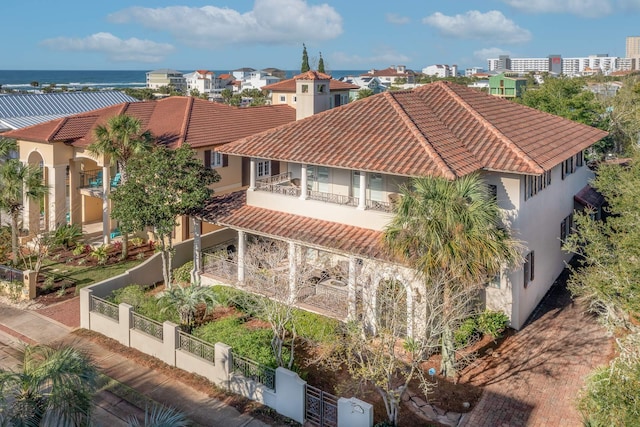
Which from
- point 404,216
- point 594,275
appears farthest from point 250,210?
point 594,275

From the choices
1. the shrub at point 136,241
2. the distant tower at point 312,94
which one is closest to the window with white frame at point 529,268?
the distant tower at point 312,94

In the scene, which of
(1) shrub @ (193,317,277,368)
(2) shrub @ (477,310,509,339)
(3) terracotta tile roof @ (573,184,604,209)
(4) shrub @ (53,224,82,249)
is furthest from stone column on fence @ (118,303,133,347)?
(3) terracotta tile roof @ (573,184,604,209)

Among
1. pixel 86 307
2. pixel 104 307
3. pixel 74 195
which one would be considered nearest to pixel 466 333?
pixel 104 307

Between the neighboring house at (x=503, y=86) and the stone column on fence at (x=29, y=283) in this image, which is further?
the neighboring house at (x=503, y=86)

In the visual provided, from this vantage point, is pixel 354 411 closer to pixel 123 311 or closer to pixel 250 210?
pixel 123 311

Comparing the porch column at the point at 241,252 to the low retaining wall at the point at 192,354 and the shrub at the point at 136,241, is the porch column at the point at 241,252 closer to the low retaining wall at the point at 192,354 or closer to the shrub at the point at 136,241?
the low retaining wall at the point at 192,354

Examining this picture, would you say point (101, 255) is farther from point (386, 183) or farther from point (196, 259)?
point (386, 183)
